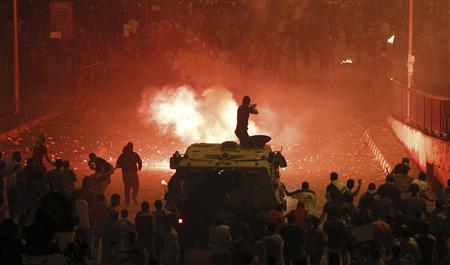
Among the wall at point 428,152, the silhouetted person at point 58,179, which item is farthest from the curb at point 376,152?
the silhouetted person at point 58,179

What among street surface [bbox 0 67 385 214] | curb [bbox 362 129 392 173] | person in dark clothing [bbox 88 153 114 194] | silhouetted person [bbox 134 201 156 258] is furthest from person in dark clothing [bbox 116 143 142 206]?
curb [bbox 362 129 392 173]

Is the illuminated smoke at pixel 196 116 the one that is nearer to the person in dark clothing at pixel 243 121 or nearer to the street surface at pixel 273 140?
the street surface at pixel 273 140

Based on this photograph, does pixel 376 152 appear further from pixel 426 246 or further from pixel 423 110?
pixel 426 246

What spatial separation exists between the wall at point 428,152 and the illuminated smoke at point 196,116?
4934 millimetres

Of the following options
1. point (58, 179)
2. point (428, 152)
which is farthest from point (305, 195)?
point (428, 152)

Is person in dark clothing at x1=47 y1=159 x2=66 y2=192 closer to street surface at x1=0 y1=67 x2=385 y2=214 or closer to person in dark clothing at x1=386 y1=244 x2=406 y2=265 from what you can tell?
street surface at x1=0 y1=67 x2=385 y2=214

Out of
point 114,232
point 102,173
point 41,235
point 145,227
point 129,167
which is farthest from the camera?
point 129,167

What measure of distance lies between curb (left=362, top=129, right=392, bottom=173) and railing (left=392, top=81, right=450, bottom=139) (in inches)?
46.6

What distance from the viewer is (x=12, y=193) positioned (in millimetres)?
18250

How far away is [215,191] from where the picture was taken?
16.5 metres

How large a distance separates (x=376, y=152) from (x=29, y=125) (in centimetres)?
1125

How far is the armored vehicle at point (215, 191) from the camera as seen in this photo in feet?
53.3

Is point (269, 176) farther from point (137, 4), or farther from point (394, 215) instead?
point (137, 4)

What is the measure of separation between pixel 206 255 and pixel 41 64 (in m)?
29.8
